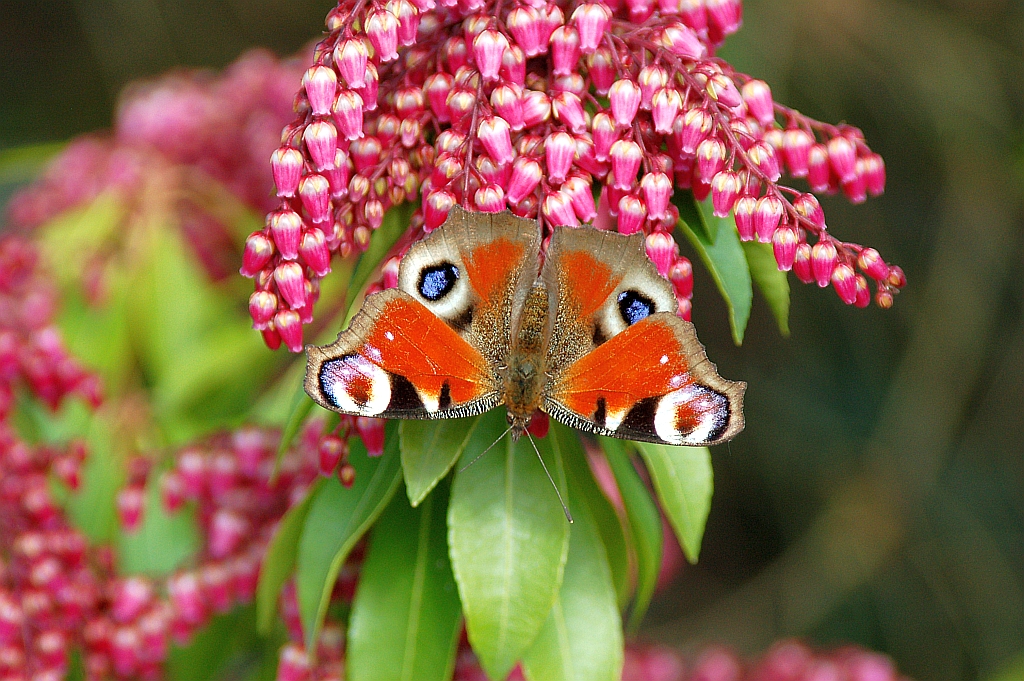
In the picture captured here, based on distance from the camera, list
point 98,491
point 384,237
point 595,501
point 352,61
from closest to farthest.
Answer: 1. point 352,61
2. point 384,237
3. point 595,501
4. point 98,491

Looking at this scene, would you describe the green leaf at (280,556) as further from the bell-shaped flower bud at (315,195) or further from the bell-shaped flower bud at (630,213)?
the bell-shaped flower bud at (630,213)

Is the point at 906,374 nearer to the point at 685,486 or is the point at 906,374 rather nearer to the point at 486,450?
the point at 685,486

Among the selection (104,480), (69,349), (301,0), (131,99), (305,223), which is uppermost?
(301,0)

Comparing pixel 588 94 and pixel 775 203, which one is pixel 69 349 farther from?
pixel 775 203

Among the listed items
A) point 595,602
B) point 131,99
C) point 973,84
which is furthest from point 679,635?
point 131,99

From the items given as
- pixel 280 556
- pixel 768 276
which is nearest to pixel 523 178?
pixel 768 276
